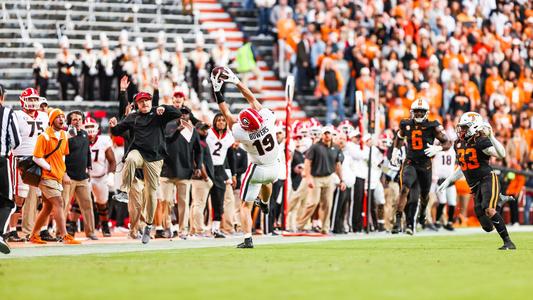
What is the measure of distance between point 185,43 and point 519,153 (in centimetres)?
953

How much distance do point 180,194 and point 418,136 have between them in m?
4.68

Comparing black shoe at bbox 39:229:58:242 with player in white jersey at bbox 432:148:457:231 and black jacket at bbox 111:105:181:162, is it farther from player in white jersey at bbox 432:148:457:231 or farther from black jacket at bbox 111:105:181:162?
player in white jersey at bbox 432:148:457:231

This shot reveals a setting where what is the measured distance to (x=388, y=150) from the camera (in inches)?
1156

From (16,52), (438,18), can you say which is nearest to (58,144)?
(16,52)

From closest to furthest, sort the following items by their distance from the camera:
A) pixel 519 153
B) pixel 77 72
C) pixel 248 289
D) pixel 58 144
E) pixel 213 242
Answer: pixel 248 289 < pixel 58 144 < pixel 213 242 < pixel 77 72 < pixel 519 153

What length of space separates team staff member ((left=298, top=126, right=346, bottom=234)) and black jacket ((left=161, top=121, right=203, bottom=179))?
3.72 metres

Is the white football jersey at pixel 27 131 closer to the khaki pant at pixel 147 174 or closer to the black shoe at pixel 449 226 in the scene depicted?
the khaki pant at pixel 147 174

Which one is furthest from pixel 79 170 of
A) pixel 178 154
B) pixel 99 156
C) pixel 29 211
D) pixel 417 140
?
pixel 417 140

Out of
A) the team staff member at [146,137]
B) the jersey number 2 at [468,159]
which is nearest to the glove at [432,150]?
the jersey number 2 at [468,159]

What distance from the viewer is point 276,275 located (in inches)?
517

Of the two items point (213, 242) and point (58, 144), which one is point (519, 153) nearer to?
point (213, 242)

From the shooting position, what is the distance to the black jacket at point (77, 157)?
2147cm

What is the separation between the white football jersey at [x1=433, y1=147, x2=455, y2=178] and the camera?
30.2m

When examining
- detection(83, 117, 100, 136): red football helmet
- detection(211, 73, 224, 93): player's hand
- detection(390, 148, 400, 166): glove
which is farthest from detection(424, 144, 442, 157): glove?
detection(211, 73, 224, 93): player's hand
